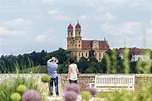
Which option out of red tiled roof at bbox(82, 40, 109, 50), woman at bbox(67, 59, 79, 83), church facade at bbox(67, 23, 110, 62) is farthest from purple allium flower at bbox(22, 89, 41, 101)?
red tiled roof at bbox(82, 40, 109, 50)

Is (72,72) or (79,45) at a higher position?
(79,45)

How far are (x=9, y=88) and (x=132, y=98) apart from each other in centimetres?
369

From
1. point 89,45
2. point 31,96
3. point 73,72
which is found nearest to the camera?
point 31,96

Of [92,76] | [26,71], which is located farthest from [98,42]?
[26,71]

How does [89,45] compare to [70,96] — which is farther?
[89,45]

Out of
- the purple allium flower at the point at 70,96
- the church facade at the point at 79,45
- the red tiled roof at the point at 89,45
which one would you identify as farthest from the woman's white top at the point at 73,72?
the red tiled roof at the point at 89,45

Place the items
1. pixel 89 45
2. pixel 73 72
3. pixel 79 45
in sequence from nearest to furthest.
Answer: pixel 73 72 < pixel 79 45 < pixel 89 45

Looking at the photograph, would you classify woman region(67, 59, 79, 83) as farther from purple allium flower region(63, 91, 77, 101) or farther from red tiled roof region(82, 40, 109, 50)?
red tiled roof region(82, 40, 109, 50)

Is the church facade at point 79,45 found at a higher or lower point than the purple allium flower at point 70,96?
higher

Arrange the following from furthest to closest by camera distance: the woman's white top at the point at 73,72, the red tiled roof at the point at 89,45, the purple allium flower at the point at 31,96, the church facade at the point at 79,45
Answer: the red tiled roof at the point at 89,45, the church facade at the point at 79,45, the woman's white top at the point at 73,72, the purple allium flower at the point at 31,96

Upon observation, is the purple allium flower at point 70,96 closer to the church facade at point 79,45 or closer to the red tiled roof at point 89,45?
the church facade at point 79,45

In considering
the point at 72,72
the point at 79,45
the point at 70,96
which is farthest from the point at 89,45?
the point at 70,96

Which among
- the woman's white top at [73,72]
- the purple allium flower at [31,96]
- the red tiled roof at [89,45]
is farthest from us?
the red tiled roof at [89,45]

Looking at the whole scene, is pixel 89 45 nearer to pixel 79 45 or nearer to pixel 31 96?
pixel 79 45
